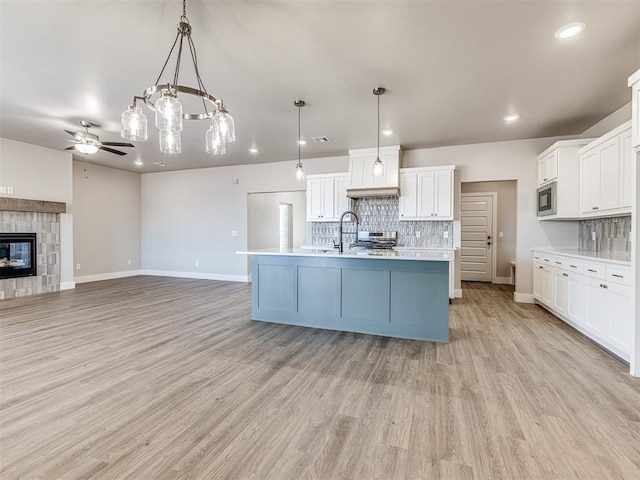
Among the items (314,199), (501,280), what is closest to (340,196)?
(314,199)

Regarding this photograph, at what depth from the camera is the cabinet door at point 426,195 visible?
5.51 metres

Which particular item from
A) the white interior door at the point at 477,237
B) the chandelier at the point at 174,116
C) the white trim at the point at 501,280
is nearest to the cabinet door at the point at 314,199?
the white interior door at the point at 477,237

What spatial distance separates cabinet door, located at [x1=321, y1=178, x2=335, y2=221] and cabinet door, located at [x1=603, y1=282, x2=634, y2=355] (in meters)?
4.27

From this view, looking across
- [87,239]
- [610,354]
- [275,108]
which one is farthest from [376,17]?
[87,239]

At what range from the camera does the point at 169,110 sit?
212cm

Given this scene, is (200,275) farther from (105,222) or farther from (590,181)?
(590,181)

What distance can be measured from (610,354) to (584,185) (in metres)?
2.29

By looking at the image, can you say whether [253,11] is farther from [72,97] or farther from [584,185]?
[584,185]

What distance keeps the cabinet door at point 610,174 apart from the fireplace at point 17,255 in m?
9.18

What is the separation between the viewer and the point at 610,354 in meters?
3.06

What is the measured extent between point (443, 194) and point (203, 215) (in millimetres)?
5769

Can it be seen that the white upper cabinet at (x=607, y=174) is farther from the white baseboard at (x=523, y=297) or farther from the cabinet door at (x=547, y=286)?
the white baseboard at (x=523, y=297)

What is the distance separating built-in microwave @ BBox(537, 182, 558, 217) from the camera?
14.8ft

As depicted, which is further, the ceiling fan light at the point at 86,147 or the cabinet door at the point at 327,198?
the cabinet door at the point at 327,198
